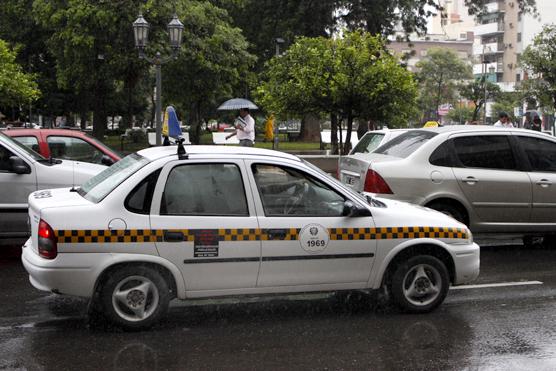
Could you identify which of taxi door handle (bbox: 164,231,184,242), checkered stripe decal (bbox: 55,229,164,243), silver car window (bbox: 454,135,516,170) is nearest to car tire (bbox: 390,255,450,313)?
taxi door handle (bbox: 164,231,184,242)

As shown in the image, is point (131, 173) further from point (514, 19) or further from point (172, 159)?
point (514, 19)

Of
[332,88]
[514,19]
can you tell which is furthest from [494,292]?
[514,19]

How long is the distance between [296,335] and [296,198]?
3.84 ft

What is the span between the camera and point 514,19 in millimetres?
89875

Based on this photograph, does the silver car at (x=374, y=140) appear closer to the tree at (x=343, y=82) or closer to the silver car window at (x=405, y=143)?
the silver car window at (x=405, y=143)

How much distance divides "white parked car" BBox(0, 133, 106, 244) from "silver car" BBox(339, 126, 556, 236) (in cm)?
411

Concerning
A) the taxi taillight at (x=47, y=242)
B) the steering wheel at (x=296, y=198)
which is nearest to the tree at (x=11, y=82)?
the taxi taillight at (x=47, y=242)

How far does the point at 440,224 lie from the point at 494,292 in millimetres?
1544

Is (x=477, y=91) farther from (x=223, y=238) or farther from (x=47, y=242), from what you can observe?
(x=47, y=242)

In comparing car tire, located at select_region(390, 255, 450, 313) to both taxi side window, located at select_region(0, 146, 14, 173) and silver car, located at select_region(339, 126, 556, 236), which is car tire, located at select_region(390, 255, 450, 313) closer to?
silver car, located at select_region(339, 126, 556, 236)

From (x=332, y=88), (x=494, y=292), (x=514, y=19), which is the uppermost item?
(x=514, y=19)

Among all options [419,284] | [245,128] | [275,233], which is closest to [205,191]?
[275,233]

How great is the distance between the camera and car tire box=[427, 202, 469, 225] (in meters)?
9.20

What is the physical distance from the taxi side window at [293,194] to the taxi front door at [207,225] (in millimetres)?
174
